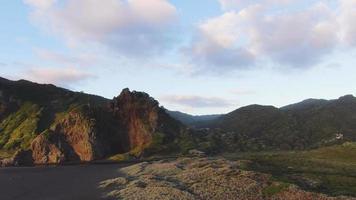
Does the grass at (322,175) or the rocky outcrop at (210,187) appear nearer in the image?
the rocky outcrop at (210,187)

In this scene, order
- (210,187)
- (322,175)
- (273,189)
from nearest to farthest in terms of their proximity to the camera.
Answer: (273,189) < (210,187) < (322,175)

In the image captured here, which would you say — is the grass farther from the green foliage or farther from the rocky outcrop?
the rocky outcrop

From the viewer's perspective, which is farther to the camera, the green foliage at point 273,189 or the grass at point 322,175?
the grass at point 322,175

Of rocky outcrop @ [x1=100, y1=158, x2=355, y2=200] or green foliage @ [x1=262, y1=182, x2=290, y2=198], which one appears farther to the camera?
green foliage @ [x1=262, y1=182, x2=290, y2=198]

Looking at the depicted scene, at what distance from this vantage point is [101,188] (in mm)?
100312

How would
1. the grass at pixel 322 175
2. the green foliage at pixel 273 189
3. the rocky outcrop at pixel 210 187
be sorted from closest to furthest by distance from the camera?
the rocky outcrop at pixel 210 187, the green foliage at pixel 273 189, the grass at pixel 322 175

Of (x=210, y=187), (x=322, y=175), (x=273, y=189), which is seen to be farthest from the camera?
(x=322, y=175)

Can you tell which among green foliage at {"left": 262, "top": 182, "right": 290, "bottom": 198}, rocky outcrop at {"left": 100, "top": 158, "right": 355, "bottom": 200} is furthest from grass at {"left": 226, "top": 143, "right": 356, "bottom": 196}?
rocky outcrop at {"left": 100, "top": 158, "right": 355, "bottom": 200}

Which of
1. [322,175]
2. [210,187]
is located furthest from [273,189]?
[322,175]

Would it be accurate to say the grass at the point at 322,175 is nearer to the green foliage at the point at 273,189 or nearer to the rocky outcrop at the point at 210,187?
the green foliage at the point at 273,189

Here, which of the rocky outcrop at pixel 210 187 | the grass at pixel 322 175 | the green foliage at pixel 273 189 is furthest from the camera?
the grass at pixel 322 175

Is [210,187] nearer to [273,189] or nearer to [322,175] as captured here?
[273,189]

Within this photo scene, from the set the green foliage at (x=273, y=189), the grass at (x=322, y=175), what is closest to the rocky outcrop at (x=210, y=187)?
the green foliage at (x=273, y=189)

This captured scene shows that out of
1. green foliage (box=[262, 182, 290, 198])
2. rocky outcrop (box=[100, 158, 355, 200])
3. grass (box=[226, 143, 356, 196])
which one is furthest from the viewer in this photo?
grass (box=[226, 143, 356, 196])
